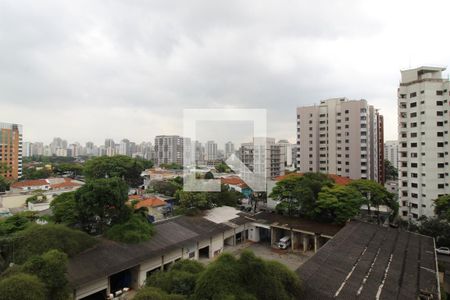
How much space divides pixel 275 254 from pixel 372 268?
5394 millimetres

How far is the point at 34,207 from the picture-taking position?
19234 mm

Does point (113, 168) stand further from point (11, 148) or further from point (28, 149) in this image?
point (28, 149)

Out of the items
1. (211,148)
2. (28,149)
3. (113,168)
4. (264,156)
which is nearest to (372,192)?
(211,148)

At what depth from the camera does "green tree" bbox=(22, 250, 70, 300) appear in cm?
472

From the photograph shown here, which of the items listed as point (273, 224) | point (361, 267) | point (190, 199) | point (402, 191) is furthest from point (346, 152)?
point (361, 267)

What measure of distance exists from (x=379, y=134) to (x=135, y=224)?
94.8 ft

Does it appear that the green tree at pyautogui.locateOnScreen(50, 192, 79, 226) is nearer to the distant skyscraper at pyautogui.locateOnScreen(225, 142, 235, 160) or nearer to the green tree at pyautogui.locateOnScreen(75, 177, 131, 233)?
the green tree at pyautogui.locateOnScreen(75, 177, 131, 233)

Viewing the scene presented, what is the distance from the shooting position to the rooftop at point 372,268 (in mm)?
6059

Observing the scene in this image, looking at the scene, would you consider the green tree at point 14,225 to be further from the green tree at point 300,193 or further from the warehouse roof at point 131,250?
the green tree at point 300,193

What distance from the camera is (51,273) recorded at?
15.7ft

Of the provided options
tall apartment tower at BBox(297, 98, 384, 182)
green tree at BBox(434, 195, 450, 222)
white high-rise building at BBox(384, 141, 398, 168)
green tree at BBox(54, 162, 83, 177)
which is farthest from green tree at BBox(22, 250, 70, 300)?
white high-rise building at BBox(384, 141, 398, 168)

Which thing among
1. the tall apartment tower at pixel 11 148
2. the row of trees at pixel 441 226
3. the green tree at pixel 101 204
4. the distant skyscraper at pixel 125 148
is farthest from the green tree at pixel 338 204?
the distant skyscraper at pixel 125 148

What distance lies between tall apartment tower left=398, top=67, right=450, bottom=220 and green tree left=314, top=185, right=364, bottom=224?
8.16 m

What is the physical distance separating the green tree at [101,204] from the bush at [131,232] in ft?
1.84
